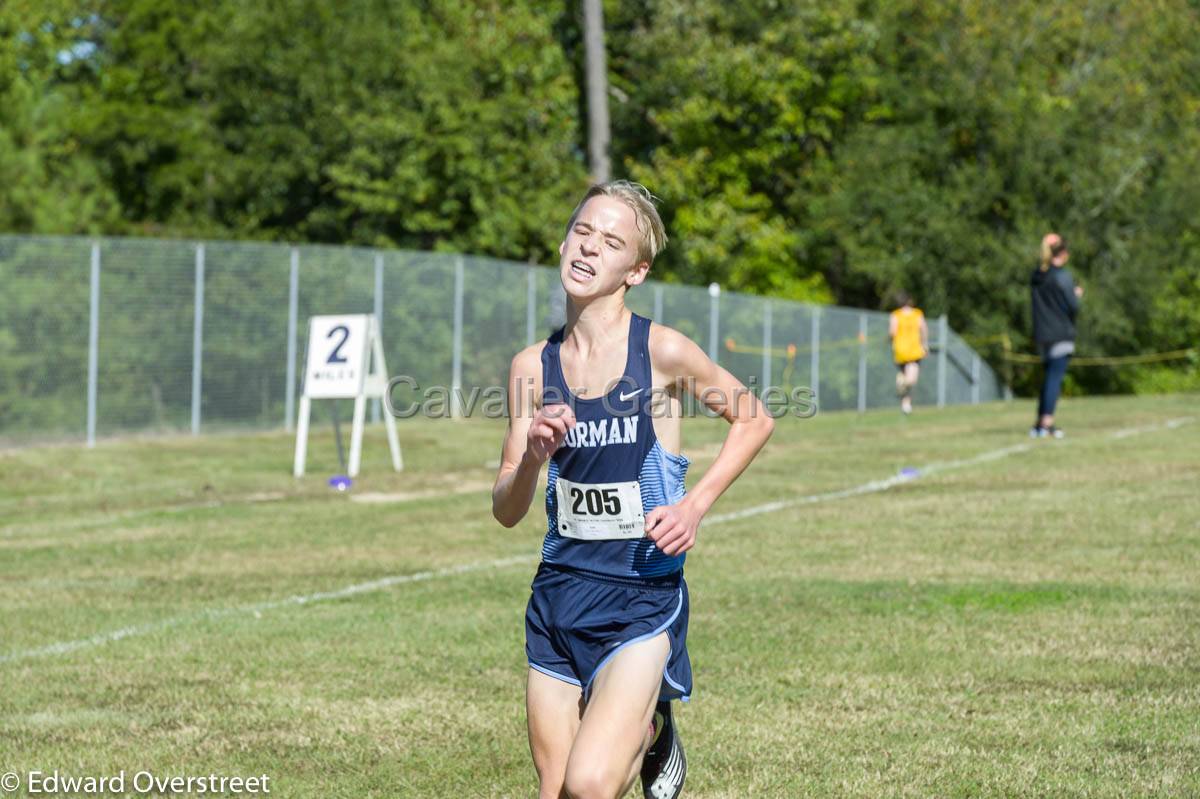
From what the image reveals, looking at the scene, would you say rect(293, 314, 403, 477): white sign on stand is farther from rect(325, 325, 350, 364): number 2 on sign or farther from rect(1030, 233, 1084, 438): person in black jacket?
rect(1030, 233, 1084, 438): person in black jacket

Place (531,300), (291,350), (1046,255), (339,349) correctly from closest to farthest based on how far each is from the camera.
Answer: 1. (339,349)
2. (1046,255)
3. (291,350)
4. (531,300)

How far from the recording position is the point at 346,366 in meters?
17.6

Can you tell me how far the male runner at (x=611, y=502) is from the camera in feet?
13.9

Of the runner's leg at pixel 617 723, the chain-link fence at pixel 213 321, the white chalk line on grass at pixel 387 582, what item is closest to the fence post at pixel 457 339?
the chain-link fence at pixel 213 321

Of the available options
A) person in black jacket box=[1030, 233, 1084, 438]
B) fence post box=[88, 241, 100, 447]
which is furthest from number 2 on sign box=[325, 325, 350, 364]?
person in black jacket box=[1030, 233, 1084, 438]

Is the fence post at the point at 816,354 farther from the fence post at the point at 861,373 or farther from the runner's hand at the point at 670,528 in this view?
the runner's hand at the point at 670,528

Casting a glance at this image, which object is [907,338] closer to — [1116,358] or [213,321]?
[213,321]

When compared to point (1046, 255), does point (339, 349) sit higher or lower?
lower

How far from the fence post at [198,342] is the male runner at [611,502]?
18.3 metres

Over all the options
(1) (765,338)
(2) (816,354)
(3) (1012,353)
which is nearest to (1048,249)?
(1) (765,338)

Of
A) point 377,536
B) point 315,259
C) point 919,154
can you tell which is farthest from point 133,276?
point 919,154

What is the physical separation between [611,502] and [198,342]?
18.7 meters

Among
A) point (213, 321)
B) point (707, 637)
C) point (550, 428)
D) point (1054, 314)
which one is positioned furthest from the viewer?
point (213, 321)

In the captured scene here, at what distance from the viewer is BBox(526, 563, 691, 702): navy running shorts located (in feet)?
14.3
